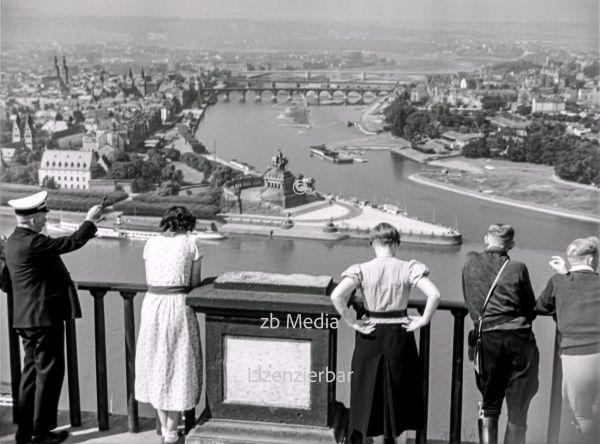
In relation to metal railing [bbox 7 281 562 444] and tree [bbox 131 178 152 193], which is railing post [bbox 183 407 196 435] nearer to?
metal railing [bbox 7 281 562 444]

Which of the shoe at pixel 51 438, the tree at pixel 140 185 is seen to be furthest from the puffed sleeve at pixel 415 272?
the tree at pixel 140 185

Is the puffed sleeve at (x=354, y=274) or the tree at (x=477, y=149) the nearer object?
the puffed sleeve at (x=354, y=274)

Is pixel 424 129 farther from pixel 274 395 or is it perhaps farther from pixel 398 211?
pixel 274 395

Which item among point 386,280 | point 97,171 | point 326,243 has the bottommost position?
point 326,243

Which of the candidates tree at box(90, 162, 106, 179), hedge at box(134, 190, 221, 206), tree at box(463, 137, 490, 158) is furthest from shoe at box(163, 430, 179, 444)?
tree at box(90, 162, 106, 179)

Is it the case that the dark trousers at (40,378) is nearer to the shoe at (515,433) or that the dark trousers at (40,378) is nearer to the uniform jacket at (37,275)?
the uniform jacket at (37,275)

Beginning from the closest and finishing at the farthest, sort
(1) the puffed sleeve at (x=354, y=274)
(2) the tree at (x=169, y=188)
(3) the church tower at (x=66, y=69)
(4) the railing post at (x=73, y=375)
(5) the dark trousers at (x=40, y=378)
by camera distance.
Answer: (1) the puffed sleeve at (x=354, y=274) → (5) the dark trousers at (x=40, y=378) → (4) the railing post at (x=73, y=375) → (2) the tree at (x=169, y=188) → (3) the church tower at (x=66, y=69)

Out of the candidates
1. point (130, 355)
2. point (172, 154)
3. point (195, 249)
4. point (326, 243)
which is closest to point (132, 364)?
point (130, 355)

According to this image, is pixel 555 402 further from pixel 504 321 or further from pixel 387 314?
pixel 387 314
